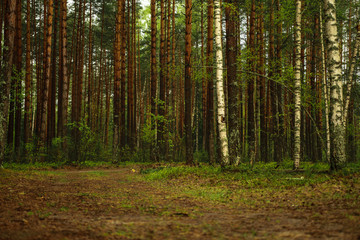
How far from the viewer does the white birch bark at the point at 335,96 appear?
6773mm

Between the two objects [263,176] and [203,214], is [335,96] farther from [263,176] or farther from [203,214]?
[203,214]

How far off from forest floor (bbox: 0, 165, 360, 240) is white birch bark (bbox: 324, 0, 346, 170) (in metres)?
0.68

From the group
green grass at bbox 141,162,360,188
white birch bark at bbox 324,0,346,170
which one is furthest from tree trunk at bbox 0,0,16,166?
white birch bark at bbox 324,0,346,170

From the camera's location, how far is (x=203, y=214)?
432 centimetres

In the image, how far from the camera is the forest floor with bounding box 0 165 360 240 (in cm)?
306

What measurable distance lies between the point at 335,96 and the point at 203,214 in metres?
4.98

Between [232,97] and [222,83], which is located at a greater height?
[222,83]

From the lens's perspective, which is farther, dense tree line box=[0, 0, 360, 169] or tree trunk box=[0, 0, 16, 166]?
dense tree line box=[0, 0, 360, 169]

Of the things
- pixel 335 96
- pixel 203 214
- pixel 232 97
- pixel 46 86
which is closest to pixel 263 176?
pixel 335 96

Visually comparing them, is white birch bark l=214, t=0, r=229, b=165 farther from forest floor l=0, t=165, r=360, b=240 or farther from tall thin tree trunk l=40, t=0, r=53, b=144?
tall thin tree trunk l=40, t=0, r=53, b=144

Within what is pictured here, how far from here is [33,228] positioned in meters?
3.22

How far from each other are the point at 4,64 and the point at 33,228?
8431 millimetres

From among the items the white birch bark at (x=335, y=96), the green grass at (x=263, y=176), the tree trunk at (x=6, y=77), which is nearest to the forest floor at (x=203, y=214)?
the green grass at (x=263, y=176)

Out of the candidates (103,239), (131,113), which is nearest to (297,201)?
(103,239)
